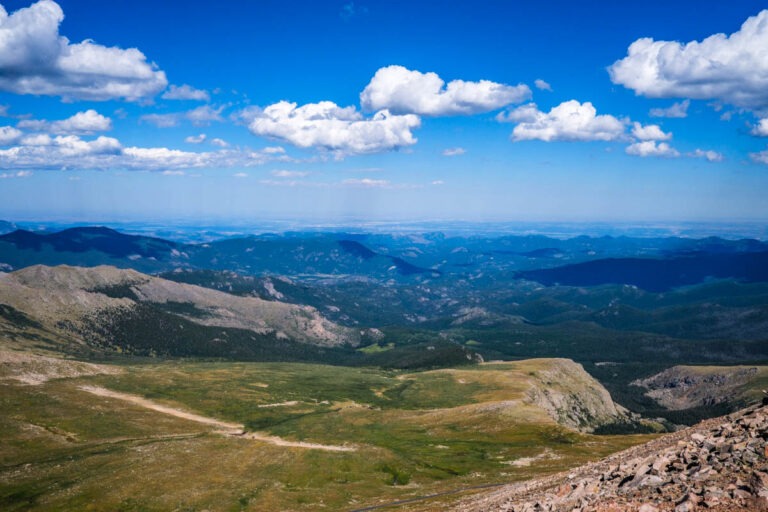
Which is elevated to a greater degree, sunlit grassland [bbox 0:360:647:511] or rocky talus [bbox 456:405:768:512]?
rocky talus [bbox 456:405:768:512]

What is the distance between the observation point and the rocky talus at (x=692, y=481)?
3453cm

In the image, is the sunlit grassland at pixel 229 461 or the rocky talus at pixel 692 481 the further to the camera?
the sunlit grassland at pixel 229 461

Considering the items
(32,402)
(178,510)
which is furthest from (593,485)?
(32,402)

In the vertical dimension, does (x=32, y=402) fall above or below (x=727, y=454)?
below

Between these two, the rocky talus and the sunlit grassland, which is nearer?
the rocky talus

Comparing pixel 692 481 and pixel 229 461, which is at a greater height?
pixel 692 481

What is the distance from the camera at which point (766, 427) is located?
43375mm

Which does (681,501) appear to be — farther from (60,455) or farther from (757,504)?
(60,455)

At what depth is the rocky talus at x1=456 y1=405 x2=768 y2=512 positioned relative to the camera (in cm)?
3453

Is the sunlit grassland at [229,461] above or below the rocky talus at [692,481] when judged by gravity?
below

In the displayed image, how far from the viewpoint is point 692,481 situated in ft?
128

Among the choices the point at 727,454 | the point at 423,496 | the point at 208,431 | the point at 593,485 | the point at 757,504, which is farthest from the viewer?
the point at 208,431

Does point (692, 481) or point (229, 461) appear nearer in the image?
point (692, 481)

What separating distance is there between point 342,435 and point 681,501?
557 feet
